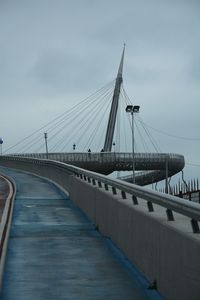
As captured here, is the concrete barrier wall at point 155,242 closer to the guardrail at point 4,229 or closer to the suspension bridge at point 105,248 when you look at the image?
the suspension bridge at point 105,248

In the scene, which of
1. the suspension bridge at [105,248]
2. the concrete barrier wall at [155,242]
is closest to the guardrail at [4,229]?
the suspension bridge at [105,248]

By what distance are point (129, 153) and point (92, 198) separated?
100112mm

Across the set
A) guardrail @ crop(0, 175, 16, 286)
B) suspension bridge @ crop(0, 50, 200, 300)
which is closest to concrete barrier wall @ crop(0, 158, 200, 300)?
suspension bridge @ crop(0, 50, 200, 300)

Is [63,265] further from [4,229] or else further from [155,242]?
[4,229]

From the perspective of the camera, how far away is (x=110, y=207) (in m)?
12.5

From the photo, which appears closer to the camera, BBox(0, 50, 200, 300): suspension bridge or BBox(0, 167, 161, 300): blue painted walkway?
BBox(0, 50, 200, 300): suspension bridge

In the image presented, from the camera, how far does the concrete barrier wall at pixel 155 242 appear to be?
6.53 metres

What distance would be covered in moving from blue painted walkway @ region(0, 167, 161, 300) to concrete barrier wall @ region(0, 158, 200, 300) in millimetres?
279

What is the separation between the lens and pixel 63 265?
9992 millimetres

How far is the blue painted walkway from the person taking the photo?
8195 mm

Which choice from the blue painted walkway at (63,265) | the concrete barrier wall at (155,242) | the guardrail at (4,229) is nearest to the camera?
the concrete barrier wall at (155,242)

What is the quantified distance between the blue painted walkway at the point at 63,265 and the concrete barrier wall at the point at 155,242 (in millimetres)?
279

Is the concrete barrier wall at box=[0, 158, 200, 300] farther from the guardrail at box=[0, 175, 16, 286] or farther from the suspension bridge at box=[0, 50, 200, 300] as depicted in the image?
the guardrail at box=[0, 175, 16, 286]

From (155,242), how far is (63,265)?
7.82 ft
